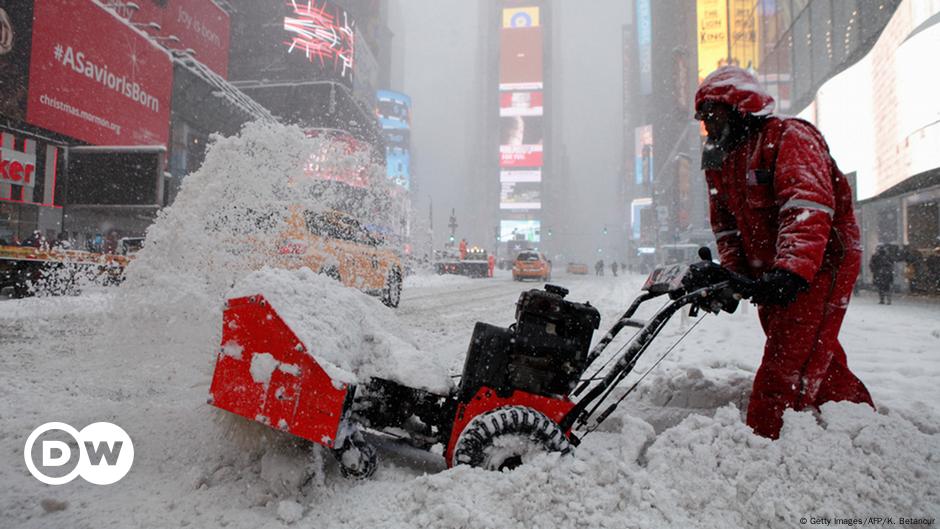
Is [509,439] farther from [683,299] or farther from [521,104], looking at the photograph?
[521,104]

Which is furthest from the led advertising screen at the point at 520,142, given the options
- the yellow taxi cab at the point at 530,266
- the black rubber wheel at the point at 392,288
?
the black rubber wheel at the point at 392,288

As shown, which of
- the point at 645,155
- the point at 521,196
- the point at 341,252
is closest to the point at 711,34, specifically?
the point at 341,252

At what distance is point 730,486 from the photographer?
5.71ft

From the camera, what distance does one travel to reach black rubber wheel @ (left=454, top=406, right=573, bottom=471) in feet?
6.24

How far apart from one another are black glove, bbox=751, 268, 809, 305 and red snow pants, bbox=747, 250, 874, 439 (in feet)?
1.06

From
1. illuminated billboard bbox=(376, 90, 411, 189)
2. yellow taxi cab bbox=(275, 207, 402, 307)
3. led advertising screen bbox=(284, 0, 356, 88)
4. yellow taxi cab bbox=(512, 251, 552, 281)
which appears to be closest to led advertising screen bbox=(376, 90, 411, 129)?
illuminated billboard bbox=(376, 90, 411, 189)

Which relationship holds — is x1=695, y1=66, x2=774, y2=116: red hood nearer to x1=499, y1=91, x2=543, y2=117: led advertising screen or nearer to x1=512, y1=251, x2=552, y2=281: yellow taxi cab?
x1=512, y1=251, x2=552, y2=281: yellow taxi cab

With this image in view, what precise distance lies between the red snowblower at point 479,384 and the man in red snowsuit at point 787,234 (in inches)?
12.2

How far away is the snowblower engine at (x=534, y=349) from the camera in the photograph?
2.04m

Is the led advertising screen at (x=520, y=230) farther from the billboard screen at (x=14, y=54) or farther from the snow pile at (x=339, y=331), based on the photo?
the snow pile at (x=339, y=331)

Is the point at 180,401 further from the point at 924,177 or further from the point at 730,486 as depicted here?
the point at 924,177

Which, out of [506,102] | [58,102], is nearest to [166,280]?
[58,102]

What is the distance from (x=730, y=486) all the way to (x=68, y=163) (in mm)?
21605

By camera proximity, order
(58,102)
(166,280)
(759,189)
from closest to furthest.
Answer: (759,189), (166,280), (58,102)
